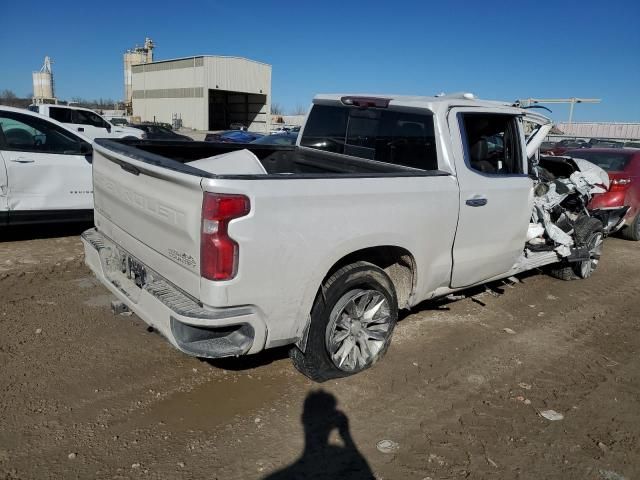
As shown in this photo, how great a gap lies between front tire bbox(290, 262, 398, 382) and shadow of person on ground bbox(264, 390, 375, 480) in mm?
267

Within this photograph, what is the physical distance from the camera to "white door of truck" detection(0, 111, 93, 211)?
6328 mm

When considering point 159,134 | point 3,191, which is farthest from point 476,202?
point 159,134

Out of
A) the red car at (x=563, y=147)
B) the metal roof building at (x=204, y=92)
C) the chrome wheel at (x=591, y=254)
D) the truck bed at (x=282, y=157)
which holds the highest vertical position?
the metal roof building at (x=204, y=92)

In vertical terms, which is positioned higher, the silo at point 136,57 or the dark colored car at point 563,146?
the silo at point 136,57

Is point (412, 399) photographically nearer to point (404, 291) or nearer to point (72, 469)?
point (404, 291)

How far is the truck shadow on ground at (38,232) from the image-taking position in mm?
6922

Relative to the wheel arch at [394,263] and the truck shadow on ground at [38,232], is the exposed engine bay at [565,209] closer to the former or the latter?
the wheel arch at [394,263]

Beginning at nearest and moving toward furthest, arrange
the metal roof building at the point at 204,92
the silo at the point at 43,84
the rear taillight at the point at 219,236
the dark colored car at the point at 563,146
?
1. the rear taillight at the point at 219,236
2. the dark colored car at the point at 563,146
3. the metal roof building at the point at 204,92
4. the silo at the point at 43,84

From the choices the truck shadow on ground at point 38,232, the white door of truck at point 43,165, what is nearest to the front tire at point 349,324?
the white door of truck at point 43,165

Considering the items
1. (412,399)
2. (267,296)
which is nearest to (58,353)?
(267,296)

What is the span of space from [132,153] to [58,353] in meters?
1.69

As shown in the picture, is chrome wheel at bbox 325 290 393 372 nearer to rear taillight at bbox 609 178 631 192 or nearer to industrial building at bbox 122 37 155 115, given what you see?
rear taillight at bbox 609 178 631 192

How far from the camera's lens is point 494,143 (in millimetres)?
4809

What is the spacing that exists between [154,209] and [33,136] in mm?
4524
